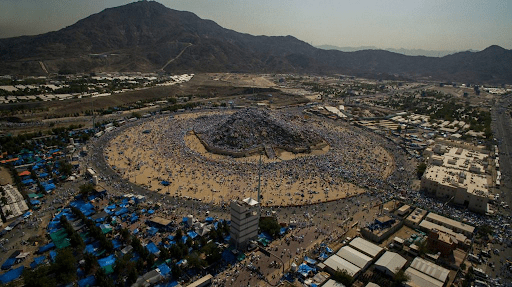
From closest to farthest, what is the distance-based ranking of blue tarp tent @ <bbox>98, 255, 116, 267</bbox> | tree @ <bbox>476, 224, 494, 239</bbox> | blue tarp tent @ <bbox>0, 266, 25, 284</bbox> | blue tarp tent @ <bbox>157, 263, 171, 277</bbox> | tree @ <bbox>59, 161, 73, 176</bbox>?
blue tarp tent @ <bbox>0, 266, 25, 284</bbox> → blue tarp tent @ <bbox>157, 263, 171, 277</bbox> → blue tarp tent @ <bbox>98, 255, 116, 267</bbox> → tree @ <bbox>476, 224, 494, 239</bbox> → tree @ <bbox>59, 161, 73, 176</bbox>

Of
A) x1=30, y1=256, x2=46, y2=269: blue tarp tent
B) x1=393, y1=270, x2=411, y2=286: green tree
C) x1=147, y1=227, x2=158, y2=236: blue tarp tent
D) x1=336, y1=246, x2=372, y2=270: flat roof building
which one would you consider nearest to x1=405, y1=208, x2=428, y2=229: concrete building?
x1=336, y1=246, x2=372, y2=270: flat roof building

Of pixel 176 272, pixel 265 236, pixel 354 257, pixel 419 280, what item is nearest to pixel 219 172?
pixel 265 236

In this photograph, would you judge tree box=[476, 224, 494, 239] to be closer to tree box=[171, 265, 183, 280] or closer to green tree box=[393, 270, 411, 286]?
green tree box=[393, 270, 411, 286]

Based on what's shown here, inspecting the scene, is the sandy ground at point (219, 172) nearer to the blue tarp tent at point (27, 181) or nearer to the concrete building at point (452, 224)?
the concrete building at point (452, 224)

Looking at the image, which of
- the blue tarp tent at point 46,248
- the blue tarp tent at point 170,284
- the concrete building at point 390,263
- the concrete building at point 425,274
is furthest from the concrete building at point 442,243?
the blue tarp tent at point 46,248

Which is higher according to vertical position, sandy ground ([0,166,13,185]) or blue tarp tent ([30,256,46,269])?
sandy ground ([0,166,13,185])

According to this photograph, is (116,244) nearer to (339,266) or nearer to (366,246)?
(339,266)
